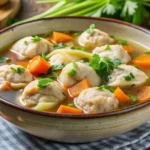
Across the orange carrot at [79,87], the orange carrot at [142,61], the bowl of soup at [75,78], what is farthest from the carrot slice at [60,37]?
the orange carrot at [79,87]

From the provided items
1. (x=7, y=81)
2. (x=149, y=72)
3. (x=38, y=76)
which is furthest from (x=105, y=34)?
(x=7, y=81)

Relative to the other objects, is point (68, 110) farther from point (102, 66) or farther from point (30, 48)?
point (30, 48)

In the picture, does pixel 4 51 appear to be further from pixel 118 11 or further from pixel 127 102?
pixel 118 11

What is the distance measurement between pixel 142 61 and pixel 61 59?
0.64 m

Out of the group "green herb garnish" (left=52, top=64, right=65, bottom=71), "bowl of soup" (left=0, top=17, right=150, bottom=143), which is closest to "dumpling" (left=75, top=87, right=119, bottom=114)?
"bowl of soup" (left=0, top=17, right=150, bottom=143)

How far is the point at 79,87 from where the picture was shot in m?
3.03

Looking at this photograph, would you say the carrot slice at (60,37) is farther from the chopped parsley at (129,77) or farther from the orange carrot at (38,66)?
the chopped parsley at (129,77)

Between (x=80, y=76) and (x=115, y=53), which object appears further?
(x=115, y=53)

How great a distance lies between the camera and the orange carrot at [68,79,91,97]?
300 cm

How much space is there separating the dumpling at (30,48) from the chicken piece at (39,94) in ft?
1.81

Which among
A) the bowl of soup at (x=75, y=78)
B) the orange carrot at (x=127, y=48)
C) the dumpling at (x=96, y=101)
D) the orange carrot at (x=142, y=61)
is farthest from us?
the orange carrot at (x=127, y=48)

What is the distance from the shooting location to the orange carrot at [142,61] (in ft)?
11.2

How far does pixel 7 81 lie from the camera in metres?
3.06

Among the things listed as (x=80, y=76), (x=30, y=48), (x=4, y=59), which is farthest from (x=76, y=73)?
(x=4, y=59)
